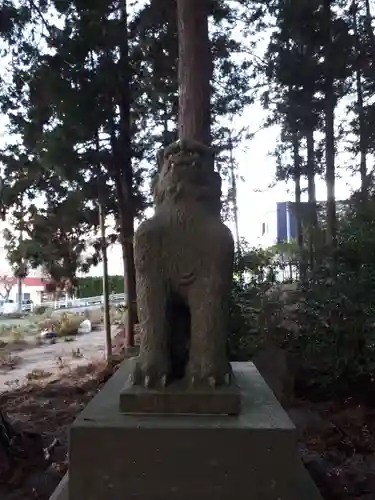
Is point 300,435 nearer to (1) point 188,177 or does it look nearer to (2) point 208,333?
(2) point 208,333

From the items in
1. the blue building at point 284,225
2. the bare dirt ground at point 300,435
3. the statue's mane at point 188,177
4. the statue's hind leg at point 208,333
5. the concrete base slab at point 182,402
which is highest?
the blue building at point 284,225

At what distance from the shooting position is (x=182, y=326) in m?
2.10

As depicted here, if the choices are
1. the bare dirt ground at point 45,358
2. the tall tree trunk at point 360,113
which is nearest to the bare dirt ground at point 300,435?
the bare dirt ground at point 45,358

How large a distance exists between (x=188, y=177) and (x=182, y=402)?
0.91 meters

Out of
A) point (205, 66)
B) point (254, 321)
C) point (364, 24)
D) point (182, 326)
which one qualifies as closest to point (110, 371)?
point (254, 321)

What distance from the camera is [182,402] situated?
187cm

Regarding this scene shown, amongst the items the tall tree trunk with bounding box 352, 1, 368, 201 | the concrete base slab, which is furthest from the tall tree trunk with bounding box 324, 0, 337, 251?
the concrete base slab

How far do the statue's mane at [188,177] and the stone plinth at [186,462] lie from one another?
912 millimetres

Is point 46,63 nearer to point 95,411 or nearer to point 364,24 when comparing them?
point 364,24

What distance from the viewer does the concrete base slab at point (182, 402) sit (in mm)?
1861

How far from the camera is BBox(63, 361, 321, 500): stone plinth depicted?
169 centimetres

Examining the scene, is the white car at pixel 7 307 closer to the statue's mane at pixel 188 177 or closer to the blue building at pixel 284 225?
the blue building at pixel 284 225

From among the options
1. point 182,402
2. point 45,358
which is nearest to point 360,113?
point 45,358

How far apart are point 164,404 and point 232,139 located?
6.29 meters
